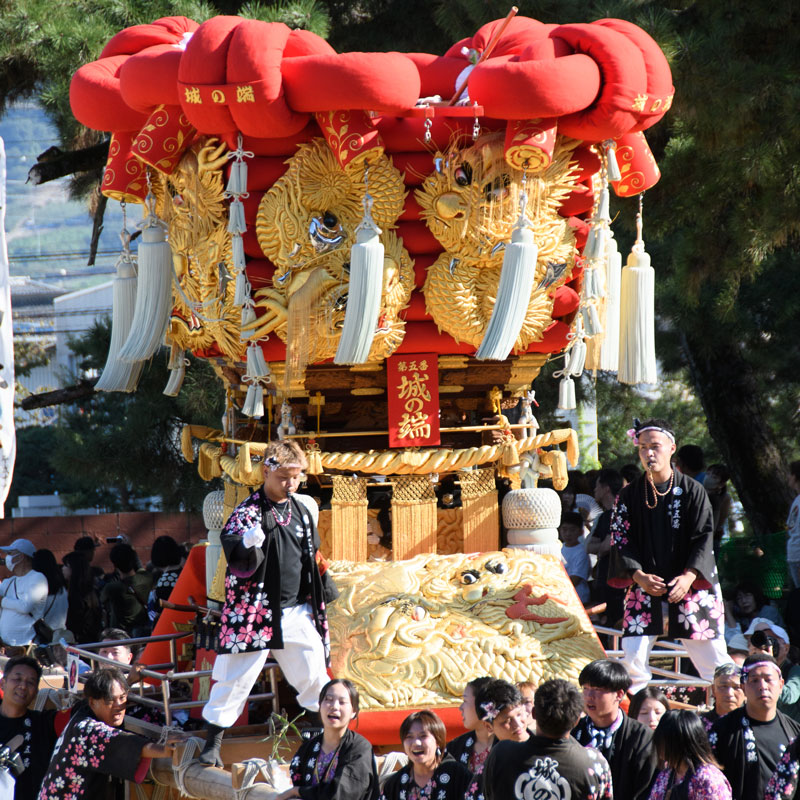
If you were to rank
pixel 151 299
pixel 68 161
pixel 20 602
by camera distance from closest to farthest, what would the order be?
pixel 151 299, pixel 20 602, pixel 68 161

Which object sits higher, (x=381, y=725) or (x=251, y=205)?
(x=251, y=205)

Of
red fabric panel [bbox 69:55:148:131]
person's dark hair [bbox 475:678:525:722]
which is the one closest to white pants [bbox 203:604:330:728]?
person's dark hair [bbox 475:678:525:722]

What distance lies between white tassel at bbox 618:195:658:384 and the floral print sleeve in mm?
2741

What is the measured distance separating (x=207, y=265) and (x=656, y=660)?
318 centimetres

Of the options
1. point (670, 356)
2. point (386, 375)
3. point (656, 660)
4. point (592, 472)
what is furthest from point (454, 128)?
point (670, 356)

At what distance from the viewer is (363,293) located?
576cm

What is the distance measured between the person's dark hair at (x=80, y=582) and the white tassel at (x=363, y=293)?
3.34 metres

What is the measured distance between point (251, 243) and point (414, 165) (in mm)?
885

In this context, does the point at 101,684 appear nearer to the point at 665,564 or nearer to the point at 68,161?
the point at 665,564

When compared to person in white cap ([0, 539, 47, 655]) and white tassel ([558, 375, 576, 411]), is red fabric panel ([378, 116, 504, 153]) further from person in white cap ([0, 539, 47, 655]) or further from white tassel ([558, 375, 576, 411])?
person in white cap ([0, 539, 47, 655])

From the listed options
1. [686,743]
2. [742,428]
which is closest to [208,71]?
[686,743]

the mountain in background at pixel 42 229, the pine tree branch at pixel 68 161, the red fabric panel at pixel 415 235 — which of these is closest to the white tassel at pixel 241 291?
the red fabric panel at pixel 415 235

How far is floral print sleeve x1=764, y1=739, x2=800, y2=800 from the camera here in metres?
3.85

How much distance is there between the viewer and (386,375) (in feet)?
21.2
